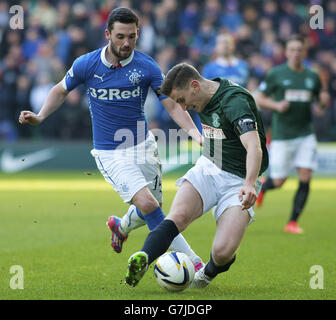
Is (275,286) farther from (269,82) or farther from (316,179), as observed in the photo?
(316,179)

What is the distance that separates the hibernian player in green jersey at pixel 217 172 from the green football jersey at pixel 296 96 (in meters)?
4.26

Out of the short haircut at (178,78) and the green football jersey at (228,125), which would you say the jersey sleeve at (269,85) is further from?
the short haircut at (178,78)

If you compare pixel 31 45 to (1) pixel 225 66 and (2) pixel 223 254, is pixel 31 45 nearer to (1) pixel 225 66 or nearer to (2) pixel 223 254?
(1) pixel 225 66

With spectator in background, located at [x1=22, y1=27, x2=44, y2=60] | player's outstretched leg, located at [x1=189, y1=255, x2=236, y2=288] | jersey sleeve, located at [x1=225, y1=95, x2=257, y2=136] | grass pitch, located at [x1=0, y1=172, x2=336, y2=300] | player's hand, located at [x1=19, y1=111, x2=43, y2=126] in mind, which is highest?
spectator in background, located at [x1=22, y1=27, x2=44, y2=60]

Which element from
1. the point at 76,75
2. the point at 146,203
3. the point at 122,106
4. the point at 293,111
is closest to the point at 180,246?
the point at 146,203

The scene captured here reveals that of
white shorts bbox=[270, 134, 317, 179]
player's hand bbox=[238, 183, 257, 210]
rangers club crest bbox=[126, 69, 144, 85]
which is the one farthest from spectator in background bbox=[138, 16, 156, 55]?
player's hand bbox=[238, 183, 257, 210]

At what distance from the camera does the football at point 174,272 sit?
6.07 metres

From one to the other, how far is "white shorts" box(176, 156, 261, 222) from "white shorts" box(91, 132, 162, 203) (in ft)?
1.88

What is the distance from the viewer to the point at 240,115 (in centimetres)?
597

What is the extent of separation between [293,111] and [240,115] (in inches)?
194

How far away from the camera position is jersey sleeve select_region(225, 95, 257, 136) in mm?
5906

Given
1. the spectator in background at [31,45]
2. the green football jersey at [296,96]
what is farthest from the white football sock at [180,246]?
the spectator in background at [31,45]

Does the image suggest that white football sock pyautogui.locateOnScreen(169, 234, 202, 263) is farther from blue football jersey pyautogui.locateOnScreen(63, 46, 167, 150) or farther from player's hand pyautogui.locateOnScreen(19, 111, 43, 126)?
player's hand pyautogui.locateOnScreen(19, 111, 43, 126)

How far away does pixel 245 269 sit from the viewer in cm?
736
